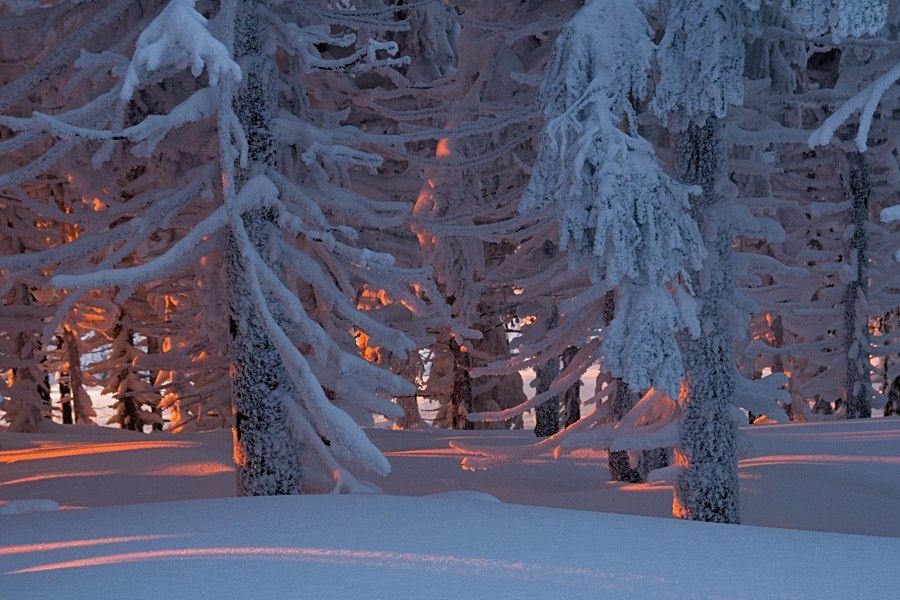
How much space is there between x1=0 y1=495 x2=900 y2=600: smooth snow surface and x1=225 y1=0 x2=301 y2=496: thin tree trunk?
1.36 m

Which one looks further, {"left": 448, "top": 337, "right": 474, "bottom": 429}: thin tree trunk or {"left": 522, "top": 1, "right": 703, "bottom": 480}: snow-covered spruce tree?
{"left": 448, "top": 337, "right": 474, "bottom": 429}: thin tree trunk

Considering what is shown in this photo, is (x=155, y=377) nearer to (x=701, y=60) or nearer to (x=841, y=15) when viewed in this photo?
(x=701, y=60)

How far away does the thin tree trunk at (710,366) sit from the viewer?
7.28 meters

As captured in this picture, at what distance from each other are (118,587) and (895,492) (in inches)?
290

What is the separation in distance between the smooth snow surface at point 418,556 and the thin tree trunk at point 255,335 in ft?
4.47

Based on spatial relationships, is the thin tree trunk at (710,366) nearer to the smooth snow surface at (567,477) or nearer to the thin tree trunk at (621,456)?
the smooth snow surface at (567,477)

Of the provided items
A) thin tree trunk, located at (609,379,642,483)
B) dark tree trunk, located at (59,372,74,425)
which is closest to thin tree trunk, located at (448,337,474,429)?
thin tree trunk, located at (609,379,642,483)

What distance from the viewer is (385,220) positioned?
24.8ft

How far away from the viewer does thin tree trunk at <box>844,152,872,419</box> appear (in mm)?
17000

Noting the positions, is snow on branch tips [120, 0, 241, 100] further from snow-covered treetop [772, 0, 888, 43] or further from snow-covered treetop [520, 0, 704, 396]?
snow-covered treetop [772, 0, 888, 43]

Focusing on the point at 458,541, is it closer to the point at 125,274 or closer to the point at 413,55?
the point at 125,274

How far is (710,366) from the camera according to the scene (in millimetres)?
7293

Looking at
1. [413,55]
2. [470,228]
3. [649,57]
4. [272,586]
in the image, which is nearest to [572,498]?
[470,228]

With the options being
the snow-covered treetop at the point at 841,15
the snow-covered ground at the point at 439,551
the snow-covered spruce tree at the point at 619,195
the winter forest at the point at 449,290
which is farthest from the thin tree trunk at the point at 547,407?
the snow-covered treetop at the point at 841,15
